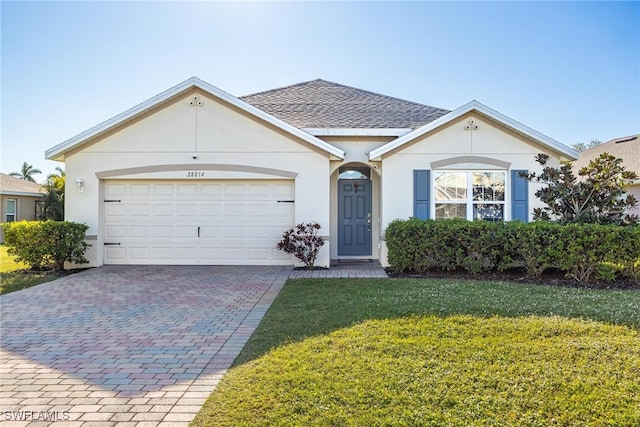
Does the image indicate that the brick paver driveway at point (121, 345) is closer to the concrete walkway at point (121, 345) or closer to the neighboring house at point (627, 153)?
the concrete walkway at point (121, 345)

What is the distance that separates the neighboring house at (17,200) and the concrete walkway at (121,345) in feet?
54.0

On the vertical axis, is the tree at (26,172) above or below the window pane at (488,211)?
above

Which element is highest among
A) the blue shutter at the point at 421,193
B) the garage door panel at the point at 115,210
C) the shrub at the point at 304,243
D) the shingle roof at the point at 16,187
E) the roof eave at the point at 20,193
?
the shingle roof at the point at 16,187

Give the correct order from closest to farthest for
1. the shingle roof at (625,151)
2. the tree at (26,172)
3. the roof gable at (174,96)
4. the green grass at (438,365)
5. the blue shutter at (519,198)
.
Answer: the green grass at (438,365) → the roof gable at (174,96) → the blue shutter at (519,198) → the shingle roof at (625,151) → the tree at (26,172)

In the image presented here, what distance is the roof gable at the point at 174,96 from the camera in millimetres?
10711

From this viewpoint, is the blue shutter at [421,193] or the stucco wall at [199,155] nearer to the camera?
the blue shutter at [421,193]

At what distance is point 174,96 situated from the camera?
35.9ft

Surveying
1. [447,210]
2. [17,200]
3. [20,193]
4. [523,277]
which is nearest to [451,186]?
[447,210]

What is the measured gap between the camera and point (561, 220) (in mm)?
9531

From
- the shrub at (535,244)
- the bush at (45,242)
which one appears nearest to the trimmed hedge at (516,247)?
the shrub at (535,244)

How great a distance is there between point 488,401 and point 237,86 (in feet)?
51.1

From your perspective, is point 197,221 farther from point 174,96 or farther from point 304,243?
point 174,96

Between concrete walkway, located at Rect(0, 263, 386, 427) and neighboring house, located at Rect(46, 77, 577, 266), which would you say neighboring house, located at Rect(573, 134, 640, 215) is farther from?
concrete walkway, located at Rect(0, 263, 386, 427)

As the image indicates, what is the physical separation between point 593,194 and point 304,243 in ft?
24.1
